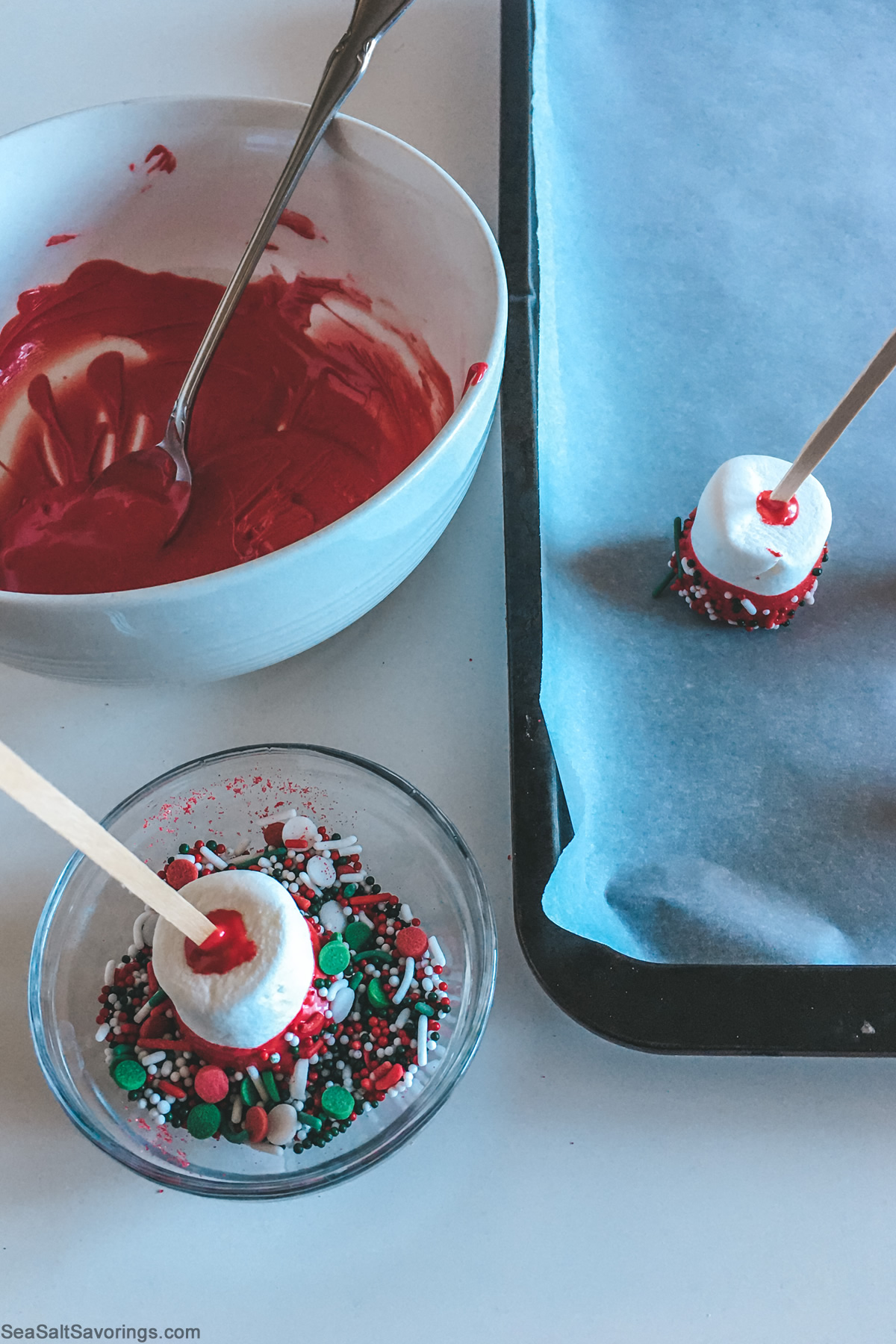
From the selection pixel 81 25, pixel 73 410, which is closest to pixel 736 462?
pixel 73 410

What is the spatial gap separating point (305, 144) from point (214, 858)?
1.35 ft

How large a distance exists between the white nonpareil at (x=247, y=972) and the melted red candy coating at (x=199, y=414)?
194 mm

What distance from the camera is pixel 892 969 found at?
503 millimetres

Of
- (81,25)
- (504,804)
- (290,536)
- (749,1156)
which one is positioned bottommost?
(749,1156)

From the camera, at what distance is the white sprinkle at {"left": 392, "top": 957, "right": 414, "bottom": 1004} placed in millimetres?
496

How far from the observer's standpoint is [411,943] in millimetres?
509

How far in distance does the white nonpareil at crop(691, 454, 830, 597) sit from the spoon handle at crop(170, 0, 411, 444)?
0.31 meters

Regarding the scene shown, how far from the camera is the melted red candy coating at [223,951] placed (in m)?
0.45

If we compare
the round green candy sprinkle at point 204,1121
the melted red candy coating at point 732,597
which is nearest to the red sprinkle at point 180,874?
the round green candy sprinkle at point 204,1121

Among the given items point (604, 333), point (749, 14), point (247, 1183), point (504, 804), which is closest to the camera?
point (247, 1183)

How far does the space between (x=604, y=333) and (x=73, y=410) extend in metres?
0.39

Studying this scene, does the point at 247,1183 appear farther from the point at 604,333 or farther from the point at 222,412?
the point at 604,333

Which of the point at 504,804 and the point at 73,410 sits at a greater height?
the point at 73,410

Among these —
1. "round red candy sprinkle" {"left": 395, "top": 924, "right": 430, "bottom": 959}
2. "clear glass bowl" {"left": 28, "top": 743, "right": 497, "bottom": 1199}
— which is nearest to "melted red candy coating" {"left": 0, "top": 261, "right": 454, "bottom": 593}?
"clear glass bowl" {"left": 28, "top": 743, "right": 497, "bottom": 1199}
